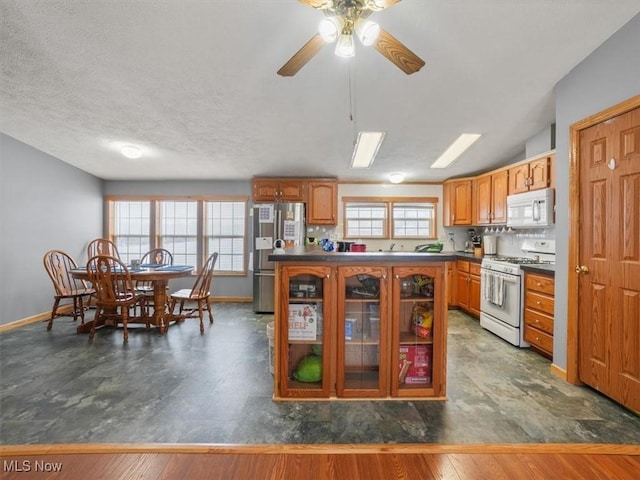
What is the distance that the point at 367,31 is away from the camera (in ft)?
5.01

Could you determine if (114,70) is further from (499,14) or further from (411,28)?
(499,14)

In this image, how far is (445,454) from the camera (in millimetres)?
1536

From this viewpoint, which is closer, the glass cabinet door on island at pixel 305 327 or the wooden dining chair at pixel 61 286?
the glass cabinet door on island at pixel 305 327

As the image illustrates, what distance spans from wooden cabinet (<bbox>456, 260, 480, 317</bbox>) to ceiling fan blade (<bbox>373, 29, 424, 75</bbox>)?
3.30 meters

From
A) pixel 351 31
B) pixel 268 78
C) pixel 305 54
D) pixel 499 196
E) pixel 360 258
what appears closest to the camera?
pixel 351 31

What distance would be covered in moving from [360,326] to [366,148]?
119 inches

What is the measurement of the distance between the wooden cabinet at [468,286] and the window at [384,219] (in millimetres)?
1009

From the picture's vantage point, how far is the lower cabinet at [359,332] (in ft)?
6.82

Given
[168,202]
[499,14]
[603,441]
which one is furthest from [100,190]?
[603,441]

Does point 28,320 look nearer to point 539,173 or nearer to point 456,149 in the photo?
point 456,149

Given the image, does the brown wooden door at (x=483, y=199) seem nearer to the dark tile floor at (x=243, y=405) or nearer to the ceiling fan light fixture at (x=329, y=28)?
the dark tile floor at (x=243, y=405)

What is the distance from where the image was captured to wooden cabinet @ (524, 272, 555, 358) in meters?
2.85

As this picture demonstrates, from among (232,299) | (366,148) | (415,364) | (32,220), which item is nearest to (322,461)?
(415,364)

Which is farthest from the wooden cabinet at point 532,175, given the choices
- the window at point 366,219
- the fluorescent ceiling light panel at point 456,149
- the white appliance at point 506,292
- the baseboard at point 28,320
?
the baseboard at point 28,320
